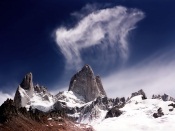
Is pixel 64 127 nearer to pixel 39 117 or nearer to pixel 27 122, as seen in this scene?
pixel 39 117

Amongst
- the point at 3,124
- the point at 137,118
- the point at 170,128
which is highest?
the point at 137,118

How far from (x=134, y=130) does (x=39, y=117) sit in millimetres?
49016

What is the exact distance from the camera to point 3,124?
104562 millimetres

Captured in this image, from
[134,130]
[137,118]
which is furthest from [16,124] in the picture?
[137,118]

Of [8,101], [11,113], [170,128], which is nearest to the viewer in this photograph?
[11,113]

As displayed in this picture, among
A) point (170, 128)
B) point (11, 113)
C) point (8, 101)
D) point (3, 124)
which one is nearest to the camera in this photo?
point (3, 124)

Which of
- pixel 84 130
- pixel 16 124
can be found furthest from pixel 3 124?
pixel 84 130

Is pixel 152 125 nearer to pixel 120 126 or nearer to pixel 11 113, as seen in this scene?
pixel 120 126

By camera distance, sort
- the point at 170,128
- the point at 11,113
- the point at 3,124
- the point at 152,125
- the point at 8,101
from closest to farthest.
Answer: the point at 3,124 < the point at 11,113 < the point at 8,101 < the point at 170,128 < the point at 152,125

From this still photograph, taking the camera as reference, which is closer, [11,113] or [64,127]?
[11,113]

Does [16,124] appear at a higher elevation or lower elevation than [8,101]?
lower

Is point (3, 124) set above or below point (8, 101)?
below

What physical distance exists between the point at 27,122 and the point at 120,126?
208 ft

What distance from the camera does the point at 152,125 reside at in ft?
531
